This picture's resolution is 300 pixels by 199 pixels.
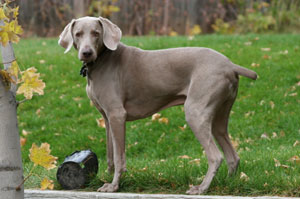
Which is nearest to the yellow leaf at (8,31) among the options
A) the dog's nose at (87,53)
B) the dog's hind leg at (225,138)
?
the dog's nose at (87,53)

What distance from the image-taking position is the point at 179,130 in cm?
748

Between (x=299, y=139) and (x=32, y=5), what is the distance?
11.6 m

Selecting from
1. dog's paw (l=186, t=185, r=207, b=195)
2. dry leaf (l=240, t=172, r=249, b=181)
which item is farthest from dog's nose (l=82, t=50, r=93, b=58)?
dry leaf (l=240, t=172, r=249, b=181)

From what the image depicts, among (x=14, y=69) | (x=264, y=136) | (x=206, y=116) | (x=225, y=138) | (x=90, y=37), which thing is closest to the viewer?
(x=14, y=69)

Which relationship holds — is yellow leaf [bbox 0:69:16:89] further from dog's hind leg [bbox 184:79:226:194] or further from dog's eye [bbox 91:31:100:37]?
dog's hind leg [bbox 184:79:226:194]

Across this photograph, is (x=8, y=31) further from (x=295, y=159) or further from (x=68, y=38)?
(x=295, y=159)

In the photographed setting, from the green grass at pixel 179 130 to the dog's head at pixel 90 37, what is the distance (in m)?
1.24

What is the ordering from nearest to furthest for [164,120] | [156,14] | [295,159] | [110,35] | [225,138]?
[110,35] → [225,138] → [295,159] → [164,120] → [156,14]

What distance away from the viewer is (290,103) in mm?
7957

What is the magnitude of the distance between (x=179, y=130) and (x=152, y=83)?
122 inches

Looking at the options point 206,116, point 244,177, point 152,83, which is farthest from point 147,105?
point 244,177

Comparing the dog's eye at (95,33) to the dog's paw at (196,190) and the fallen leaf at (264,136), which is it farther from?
the fallen leaf at (264,136)

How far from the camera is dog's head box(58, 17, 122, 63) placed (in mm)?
4213

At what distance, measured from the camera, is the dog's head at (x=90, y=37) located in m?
4.21
